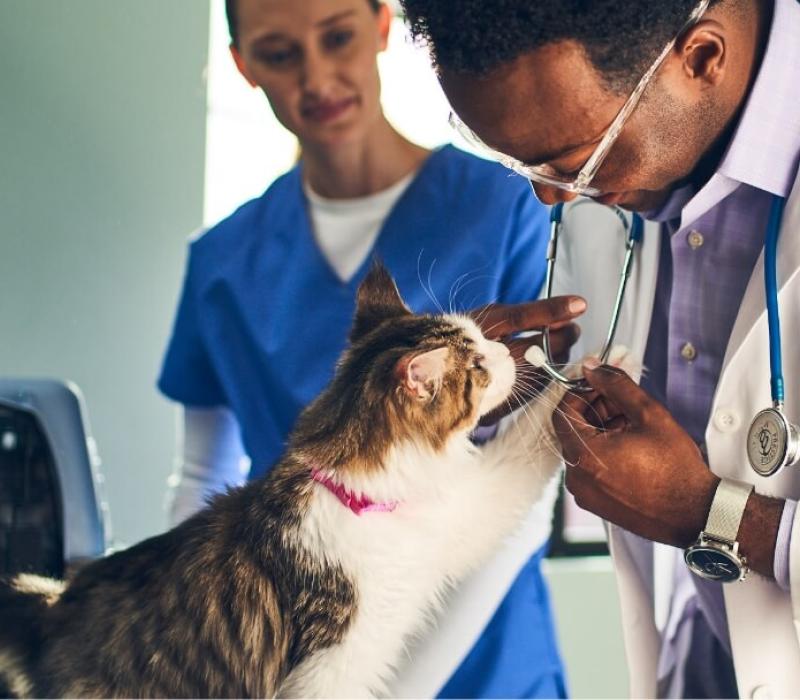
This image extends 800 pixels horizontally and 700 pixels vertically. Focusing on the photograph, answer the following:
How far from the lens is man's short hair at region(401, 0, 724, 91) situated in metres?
0.96

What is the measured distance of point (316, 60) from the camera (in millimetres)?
1072

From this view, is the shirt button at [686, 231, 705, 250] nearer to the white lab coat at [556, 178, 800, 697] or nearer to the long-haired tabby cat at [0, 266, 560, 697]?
the white lab coat at [556, 178, 800, 697]

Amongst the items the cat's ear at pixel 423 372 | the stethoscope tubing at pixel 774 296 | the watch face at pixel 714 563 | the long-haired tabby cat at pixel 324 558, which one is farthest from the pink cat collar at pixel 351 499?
the stethoscope tubing at pixel 774 296

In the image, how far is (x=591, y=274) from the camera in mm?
1250

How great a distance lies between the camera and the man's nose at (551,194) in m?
1.11

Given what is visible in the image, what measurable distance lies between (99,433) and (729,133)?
0.82 metres

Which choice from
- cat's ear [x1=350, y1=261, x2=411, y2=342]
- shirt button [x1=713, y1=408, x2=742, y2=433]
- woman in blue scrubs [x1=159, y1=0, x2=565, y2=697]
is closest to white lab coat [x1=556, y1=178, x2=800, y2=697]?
shirt button [x1=713, y1=408, x2=742, y2=433]

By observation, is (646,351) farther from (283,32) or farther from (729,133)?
(283,32)

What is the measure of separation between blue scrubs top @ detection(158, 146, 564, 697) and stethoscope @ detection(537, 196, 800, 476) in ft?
0.19

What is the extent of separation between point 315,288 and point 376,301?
0.25 ft

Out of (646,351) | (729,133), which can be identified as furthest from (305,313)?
(729,133)

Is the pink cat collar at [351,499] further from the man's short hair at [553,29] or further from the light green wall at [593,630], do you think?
the man's short hair at [553,29]

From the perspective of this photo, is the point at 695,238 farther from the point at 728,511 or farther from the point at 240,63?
the point at 240,63

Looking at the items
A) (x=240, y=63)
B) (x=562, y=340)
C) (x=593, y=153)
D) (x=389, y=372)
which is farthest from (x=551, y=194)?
(x=240, y=63)
